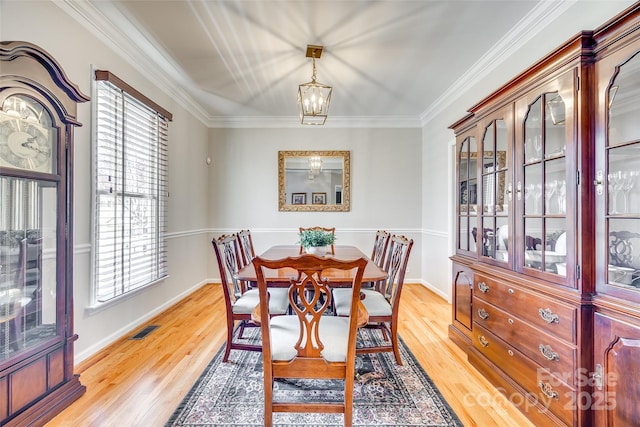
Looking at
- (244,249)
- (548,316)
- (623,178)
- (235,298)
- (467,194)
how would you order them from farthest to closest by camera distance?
(244,249) → (467,194) → (235,298) → (548,316) → (623,178)

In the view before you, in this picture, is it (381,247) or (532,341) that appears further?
(381,247)

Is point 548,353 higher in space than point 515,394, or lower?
higher

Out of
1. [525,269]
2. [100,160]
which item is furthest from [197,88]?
[525,269]

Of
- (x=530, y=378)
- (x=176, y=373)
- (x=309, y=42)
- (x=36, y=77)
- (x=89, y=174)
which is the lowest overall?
(x=176, y=373)

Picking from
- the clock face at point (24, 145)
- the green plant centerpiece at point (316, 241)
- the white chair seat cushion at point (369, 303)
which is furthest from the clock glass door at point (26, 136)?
the white chair seat cushion at point (369, 303)

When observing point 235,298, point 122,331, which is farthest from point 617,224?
point 122,331

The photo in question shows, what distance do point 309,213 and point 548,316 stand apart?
380 cm

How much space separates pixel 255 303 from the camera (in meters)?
2.35

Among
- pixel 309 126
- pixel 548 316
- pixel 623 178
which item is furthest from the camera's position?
pixel 309 126

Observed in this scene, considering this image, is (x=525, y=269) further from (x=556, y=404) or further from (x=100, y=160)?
(x=100, y=160)

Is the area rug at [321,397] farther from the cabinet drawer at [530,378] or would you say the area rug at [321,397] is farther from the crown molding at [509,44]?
the crown molding at [509,44]

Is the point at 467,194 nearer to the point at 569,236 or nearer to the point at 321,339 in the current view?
the point at 569,236

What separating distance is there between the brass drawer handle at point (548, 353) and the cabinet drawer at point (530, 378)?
0.09 m

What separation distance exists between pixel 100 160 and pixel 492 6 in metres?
3.35
